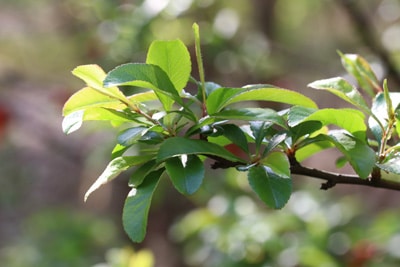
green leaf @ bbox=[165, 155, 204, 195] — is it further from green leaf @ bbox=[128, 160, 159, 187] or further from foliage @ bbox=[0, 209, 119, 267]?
foliage @ bbox=[0, 209, 119, 267]

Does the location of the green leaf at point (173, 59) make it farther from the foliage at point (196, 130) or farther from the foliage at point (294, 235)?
the foliage at point (294, 235)

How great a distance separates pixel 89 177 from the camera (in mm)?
3320

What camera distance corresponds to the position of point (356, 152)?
595 mm

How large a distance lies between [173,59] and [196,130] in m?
0.07

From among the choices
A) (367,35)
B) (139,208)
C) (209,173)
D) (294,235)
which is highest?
(139,208)

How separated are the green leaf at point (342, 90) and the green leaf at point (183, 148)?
0.14 meters

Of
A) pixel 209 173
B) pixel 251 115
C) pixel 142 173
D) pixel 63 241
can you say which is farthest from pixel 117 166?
pixel 63 241

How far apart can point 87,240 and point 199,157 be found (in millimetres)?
1987

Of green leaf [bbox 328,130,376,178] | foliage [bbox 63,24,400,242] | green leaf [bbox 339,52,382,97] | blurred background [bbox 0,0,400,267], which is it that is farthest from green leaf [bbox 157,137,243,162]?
blurred background [bbox 0,0,400,267]

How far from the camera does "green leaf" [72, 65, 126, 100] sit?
0.59 m

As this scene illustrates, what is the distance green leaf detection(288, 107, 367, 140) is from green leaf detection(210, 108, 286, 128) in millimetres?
13

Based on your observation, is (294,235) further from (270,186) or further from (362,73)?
(270,186)

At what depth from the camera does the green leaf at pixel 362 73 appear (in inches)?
31.1

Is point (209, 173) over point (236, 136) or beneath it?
beneath
